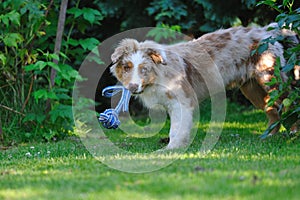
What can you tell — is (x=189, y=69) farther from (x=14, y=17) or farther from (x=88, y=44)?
(x=14, y=17)

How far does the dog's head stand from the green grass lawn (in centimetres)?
70

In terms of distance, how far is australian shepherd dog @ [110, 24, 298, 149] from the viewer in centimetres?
569

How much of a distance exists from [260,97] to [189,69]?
111 cm

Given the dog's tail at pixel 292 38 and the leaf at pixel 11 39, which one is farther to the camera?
A: the leaf at pixel 11 39

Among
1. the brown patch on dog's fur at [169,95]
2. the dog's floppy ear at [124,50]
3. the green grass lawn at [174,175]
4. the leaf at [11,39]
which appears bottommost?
the green grass lawn at [174,175]

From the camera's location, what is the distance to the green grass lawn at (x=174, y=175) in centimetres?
345

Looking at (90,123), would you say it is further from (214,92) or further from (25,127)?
(214,92)

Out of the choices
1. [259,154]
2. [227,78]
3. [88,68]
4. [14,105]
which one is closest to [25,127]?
[14,105]

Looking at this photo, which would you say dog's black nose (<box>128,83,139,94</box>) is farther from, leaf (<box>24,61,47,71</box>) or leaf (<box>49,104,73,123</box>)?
leaf (<box>49,104,73,123</box>)

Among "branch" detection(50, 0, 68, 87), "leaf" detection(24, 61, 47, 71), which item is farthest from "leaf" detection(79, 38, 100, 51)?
"leaf" detection(24, 61, 47, 71)

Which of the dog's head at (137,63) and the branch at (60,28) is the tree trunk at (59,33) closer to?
the branch at (60,28)

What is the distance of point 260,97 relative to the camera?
677 cm

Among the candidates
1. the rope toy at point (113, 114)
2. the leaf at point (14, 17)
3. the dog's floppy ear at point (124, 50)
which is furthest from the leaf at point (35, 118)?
the dog's floppy ear at point (124, 50)

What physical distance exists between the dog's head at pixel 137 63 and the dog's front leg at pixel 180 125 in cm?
42
